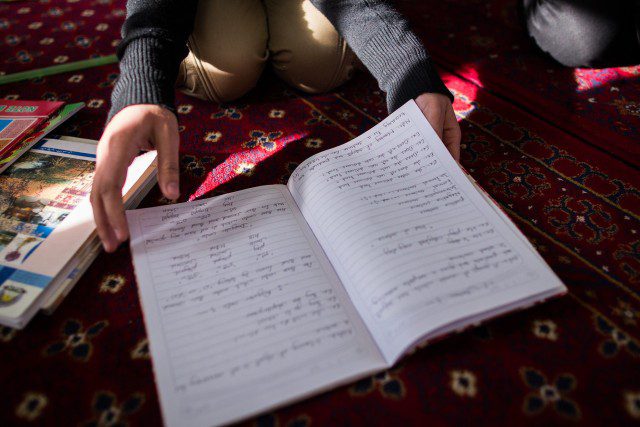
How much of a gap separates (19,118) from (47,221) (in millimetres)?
312

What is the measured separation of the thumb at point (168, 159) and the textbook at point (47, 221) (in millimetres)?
107

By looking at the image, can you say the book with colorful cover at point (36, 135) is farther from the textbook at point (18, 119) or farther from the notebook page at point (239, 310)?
the notebook page at point (239, 310)

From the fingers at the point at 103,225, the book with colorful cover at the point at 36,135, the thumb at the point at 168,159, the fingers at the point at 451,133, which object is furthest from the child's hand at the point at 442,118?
the book with colorful cover at the point at 36,135

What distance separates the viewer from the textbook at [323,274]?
1.48 ft

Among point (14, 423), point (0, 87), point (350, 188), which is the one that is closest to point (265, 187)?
point (350, 188)

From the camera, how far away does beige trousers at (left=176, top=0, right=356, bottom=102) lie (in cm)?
90

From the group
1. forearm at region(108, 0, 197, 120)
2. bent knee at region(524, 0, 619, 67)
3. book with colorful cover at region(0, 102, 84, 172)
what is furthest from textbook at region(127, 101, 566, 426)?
bent knee at region(524, 0, 619, 67)

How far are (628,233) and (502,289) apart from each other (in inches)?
12.8

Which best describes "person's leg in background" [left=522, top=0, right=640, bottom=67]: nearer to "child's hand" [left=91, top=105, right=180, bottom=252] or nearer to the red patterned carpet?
the red patterned carpet

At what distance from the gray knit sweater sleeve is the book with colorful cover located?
228mm

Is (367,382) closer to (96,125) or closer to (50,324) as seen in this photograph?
(50,324)

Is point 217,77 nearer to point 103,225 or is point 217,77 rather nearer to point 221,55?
point 221,55

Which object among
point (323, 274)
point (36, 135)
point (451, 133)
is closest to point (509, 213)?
point (451, 133)

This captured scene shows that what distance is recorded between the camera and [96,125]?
88cm
